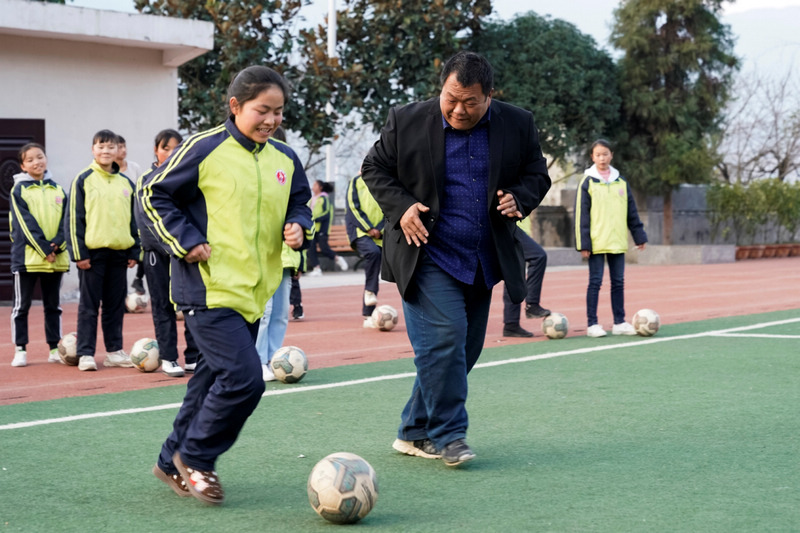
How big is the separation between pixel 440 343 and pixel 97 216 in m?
4.79

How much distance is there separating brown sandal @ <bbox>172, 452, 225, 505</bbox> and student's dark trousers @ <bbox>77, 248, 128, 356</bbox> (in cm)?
489

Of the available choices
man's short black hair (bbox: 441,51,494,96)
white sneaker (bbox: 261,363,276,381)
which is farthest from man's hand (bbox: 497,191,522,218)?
white sneaker (bbox: 261,363,276,381)

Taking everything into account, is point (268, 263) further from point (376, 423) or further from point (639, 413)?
point (639, 413)

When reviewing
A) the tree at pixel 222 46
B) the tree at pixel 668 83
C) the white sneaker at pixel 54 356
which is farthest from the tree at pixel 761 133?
the white sneaker at pixel 54 356

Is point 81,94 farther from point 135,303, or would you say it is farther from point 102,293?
point 102,293

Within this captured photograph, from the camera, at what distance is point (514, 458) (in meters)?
5.84

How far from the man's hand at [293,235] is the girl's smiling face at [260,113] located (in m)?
0.40

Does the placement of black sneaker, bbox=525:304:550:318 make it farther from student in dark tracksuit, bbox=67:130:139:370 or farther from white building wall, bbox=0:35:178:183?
white building wall, bbox=0:35:178:183

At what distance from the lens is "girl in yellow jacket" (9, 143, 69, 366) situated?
9977 millimetres

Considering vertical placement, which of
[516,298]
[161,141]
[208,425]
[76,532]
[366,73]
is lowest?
[76,532]

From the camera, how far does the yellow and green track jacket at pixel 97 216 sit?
9.41 meters

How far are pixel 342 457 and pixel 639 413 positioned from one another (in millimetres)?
3049

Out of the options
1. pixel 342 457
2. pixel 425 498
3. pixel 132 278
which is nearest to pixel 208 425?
pixel 342 457

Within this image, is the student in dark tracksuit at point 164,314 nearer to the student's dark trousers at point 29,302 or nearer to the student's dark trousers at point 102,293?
the student's dark trousers at point 102,293
